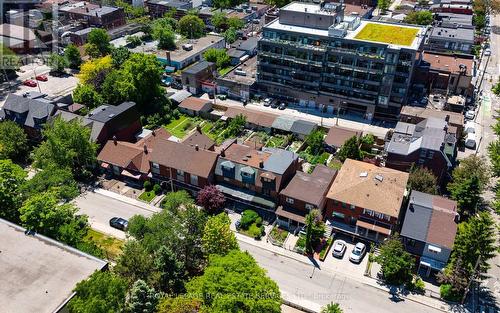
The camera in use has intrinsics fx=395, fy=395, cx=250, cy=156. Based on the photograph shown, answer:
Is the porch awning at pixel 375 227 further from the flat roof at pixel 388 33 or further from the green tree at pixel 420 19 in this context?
the green tree at pixel 420 19

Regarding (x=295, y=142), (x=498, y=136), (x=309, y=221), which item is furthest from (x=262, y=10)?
(x=309, y=221)

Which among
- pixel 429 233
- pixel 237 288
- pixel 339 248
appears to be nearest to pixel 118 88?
pixel 339 248

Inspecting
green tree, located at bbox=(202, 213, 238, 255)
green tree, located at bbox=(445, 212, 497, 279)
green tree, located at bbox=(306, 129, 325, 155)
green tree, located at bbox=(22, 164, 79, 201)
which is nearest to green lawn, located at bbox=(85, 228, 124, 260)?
green tree, located at bbox=(22, 164, 79, 201)

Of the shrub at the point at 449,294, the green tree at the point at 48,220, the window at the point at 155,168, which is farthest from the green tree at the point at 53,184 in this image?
the shrub at the point at 449,294

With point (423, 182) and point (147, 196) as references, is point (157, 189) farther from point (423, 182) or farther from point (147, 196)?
point (423, 182)

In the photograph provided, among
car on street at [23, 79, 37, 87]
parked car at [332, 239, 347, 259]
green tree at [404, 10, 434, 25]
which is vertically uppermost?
green tree at [404, 10, 434, 25]

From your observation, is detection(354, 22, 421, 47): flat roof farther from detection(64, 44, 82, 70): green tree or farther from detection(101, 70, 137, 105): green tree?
detection(64, 44, 82, 70): green tree
